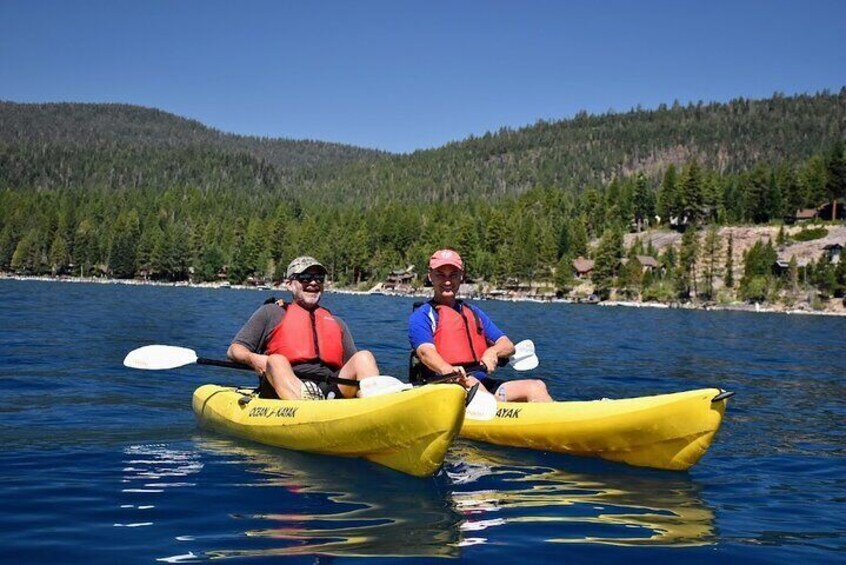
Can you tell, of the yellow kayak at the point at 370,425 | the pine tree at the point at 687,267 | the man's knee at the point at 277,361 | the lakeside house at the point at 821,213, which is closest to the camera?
the yellow kayak at the point at 370,425

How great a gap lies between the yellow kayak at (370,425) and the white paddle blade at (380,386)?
0.47ft

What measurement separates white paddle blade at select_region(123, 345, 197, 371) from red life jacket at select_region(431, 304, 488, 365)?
3.26 meters

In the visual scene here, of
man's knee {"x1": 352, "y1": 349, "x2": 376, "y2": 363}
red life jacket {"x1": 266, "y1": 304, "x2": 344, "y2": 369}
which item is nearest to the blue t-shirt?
man's knee {"x1": 352, "y1": 349, "x2": 376, "y2": 363}

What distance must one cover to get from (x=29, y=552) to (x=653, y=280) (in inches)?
3991

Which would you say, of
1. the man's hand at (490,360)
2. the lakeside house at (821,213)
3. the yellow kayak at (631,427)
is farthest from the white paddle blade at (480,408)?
the lakeside house at (821,213)

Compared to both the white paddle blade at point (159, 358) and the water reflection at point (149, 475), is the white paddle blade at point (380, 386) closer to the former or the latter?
the water reflection at point (149, 475)

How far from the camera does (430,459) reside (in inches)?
283

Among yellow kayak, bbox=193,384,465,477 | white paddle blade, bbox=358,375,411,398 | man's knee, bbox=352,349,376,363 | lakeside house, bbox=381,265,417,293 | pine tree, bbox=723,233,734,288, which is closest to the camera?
yellow kayak, bbox=193,384,465,477

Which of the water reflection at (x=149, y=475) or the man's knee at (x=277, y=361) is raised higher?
the man's knee at (x=277, y=361)

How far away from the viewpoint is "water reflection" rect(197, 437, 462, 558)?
17.8 feet

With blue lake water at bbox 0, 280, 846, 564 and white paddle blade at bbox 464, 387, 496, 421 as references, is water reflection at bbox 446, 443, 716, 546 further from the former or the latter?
white paddle blade at bbox 464, 387, 496, 421

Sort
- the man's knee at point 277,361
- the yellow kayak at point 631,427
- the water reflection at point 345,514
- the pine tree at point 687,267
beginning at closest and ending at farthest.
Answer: the water reflection at point 345,514 → the yellow kayak at point 631,427 → the man's knee at point 277,361 → the pine tree at point 687,267

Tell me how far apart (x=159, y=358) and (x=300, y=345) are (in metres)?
2.27

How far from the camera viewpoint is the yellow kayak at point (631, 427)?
25.9 feet
